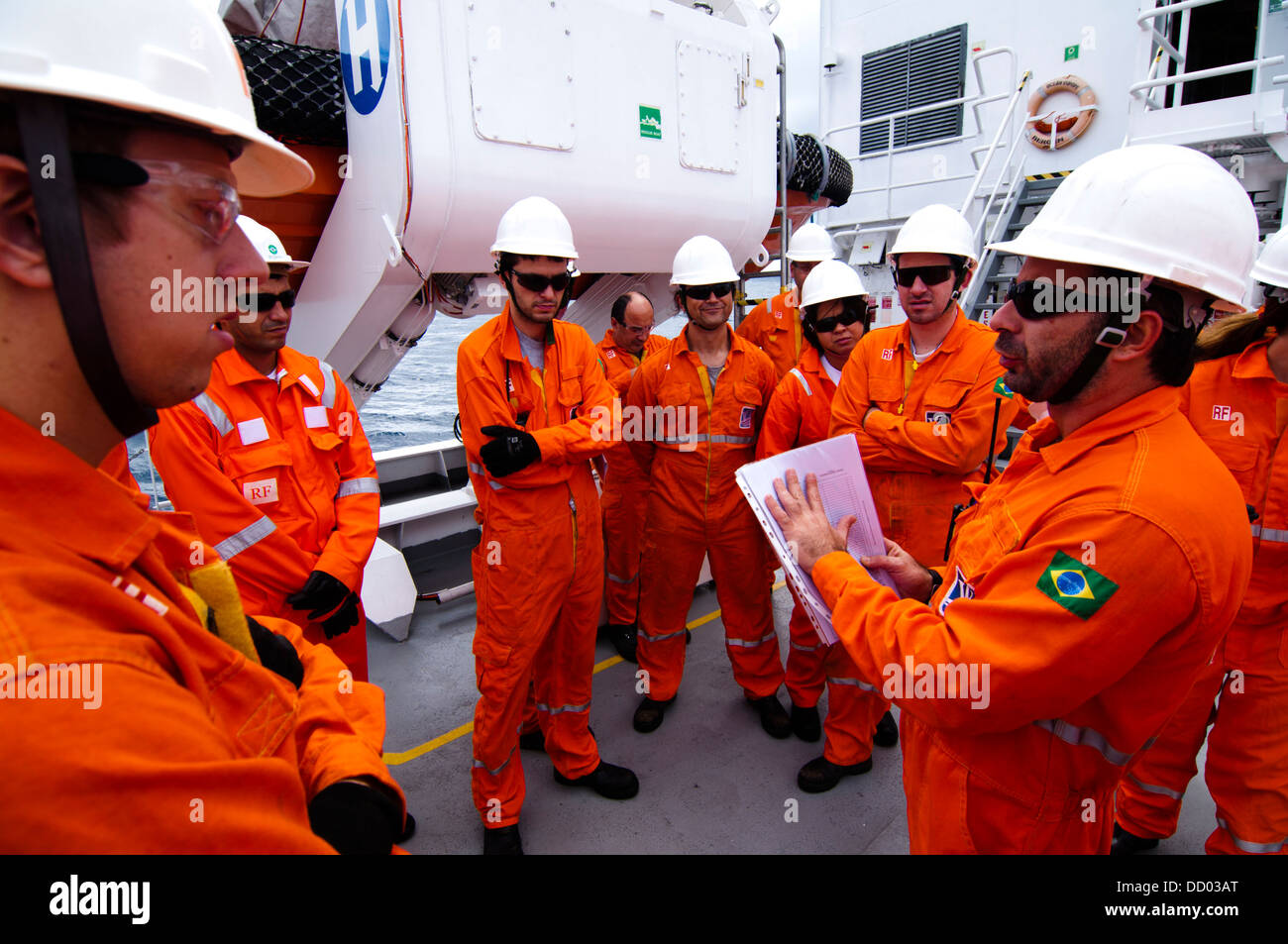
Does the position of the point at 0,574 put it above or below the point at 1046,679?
above

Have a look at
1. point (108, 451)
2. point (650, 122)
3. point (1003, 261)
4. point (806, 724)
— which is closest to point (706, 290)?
point (650, 122)

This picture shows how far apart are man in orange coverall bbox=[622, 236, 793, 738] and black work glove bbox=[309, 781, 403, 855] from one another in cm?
244

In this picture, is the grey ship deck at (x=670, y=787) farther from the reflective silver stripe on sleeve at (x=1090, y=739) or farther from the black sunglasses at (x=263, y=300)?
the black sunglasses at (x=263, y=300)

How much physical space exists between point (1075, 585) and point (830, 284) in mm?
2562

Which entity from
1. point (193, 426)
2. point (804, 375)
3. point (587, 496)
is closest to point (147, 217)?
point (193, 426)

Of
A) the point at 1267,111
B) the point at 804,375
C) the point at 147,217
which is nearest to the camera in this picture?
the point at 147,217

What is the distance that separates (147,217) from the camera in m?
0.73

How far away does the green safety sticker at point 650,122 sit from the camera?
3.30 m

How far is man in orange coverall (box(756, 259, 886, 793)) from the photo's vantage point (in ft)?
9.52

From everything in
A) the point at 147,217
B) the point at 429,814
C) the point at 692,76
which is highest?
the point at 692,76

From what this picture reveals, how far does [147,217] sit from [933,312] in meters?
2.70

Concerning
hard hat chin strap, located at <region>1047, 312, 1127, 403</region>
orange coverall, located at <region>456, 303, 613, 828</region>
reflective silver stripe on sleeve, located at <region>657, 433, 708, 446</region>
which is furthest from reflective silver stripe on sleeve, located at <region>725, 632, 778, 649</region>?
hard hat chin strap, located at <region>1047, 312, 1127, 403</region>

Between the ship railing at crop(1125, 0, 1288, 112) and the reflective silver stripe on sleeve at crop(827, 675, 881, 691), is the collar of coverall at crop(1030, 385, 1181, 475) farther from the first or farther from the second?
the ship railing at crop(1125, 0, 1288, 112)

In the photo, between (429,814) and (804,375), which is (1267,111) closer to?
(804,375)
